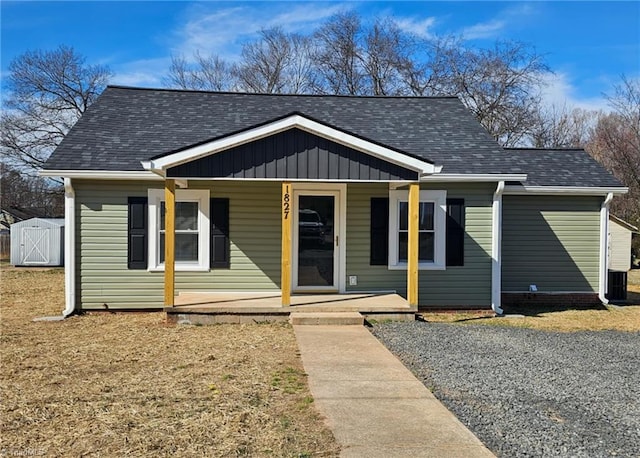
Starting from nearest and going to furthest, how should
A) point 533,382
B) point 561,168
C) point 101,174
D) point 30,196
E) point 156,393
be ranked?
point 156,393
point 533,382
point 101,174
point 561,168
point 30,196

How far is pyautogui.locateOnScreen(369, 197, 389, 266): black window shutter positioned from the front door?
0.67 meters

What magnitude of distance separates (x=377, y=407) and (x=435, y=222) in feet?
20.5

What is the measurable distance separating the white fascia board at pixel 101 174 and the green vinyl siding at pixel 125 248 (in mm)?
249

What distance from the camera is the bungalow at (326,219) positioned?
8609 mm

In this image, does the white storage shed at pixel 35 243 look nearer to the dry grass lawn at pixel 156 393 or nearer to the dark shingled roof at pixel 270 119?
the dark shingled roof at pixel 270 119

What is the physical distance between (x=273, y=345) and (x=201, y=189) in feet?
13.4

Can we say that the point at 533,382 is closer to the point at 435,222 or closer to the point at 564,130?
the point at 435,222

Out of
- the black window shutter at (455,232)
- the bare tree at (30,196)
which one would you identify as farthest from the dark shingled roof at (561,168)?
the bare tree at (30,196)

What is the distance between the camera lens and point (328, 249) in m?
10.4

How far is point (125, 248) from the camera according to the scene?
9.91 metres

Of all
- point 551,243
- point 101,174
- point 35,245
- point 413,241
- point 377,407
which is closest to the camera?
point 377,407

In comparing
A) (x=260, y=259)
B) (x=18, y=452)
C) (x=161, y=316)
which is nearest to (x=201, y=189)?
(x=260, y=259)

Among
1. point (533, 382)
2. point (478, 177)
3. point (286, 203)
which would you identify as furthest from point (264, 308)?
point (478, 177)

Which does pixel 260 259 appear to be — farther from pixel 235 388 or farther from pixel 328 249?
pixel 235 388
